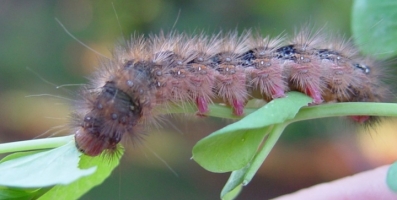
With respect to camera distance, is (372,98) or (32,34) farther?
(32,34)

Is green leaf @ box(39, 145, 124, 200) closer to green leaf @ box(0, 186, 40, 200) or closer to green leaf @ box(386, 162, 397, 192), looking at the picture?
green leaf @ box(0, 186, 40, 200)

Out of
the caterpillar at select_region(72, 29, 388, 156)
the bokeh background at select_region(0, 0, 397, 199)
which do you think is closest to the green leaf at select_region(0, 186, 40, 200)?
the caterpillar at select_region(72, 29, 388, 156)

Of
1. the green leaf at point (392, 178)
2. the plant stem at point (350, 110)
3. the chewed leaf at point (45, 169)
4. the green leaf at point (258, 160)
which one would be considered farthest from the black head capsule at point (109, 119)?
the green leaf at point (392, 178)

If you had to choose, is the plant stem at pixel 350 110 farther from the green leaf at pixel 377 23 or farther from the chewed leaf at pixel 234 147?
the green leaf at pixel 377 23

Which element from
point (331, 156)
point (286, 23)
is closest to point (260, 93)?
point (286, 23)

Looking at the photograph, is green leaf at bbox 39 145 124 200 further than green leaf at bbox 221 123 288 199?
Yes

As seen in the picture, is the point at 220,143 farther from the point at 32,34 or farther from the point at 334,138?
the point at 32,34
